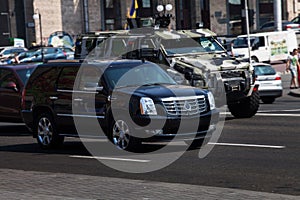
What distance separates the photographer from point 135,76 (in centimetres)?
1577

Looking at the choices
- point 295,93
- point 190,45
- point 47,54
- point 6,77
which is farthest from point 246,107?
point 47,54

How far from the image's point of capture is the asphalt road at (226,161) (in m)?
11.3

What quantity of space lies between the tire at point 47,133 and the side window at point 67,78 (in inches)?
28.3

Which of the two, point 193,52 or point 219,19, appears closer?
point 193,52

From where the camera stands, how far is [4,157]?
15344 mm

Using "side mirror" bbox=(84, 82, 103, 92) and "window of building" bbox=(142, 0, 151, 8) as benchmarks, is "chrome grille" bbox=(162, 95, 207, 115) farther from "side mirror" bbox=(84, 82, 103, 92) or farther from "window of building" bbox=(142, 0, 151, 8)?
"window of building" bbox=(142, 0, 151, 8)

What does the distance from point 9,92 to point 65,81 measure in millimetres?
4714

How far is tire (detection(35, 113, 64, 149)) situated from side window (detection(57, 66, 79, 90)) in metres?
0.72

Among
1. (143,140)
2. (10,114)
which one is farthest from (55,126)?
(10,114)

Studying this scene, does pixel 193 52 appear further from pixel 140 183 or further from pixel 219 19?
pixel 219 19

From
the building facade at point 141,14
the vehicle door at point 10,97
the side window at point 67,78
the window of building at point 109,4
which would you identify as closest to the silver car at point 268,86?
the vehicle door at point 10,97

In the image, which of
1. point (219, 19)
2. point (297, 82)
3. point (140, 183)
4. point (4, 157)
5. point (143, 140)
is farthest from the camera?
point (219, 19)

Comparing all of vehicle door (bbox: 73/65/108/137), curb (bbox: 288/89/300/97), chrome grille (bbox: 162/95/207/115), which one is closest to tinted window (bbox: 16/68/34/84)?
vehicle door (bbox: 73/65/108/137)

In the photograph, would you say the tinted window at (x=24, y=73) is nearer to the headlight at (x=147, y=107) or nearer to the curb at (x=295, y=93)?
the headlight at (x=147, y=107)
